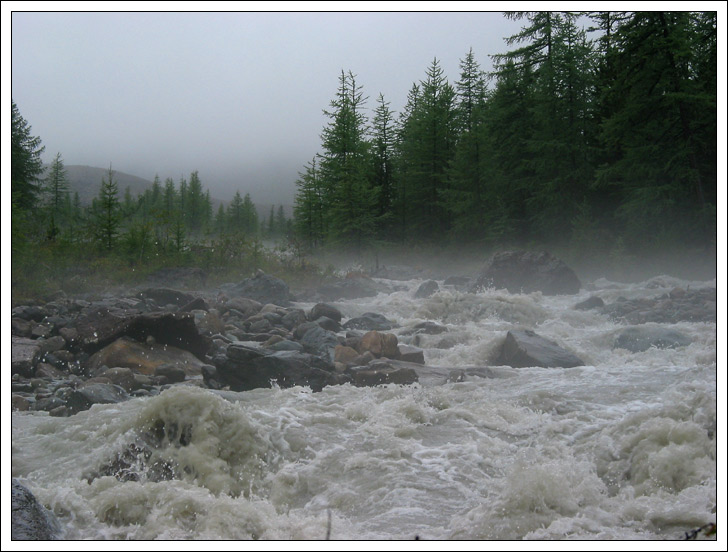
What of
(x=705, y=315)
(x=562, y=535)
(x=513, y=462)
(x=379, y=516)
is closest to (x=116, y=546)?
(x=379, y=516)

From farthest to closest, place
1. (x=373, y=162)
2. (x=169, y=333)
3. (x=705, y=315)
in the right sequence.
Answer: (x=373, y=162) < (x=705, y=315) < (x=169, y=333)

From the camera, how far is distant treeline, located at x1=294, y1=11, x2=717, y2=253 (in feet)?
34.8

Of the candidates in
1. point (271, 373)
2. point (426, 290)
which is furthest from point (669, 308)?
point (271, 373)

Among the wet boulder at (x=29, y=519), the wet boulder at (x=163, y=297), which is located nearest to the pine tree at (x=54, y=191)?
the wet boulder at (x=163, y=297)

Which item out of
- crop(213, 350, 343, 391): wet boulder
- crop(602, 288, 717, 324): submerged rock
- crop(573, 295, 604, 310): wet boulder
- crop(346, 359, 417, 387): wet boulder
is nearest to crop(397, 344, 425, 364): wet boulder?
crop(346, 359, 417, 387): wet boulder

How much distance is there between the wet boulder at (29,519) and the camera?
356 cm

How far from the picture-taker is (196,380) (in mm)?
7914

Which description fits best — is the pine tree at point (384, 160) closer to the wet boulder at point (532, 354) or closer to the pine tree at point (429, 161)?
the pine tree at point (429, 161)

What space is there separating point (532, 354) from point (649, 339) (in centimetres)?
222

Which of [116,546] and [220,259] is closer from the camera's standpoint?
[116,546]

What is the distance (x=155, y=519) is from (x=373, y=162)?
84.2 ft

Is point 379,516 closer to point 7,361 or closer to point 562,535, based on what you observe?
point 562,535

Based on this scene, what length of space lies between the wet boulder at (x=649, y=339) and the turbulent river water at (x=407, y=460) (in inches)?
38.1

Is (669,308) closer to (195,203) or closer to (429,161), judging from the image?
(429,161)
